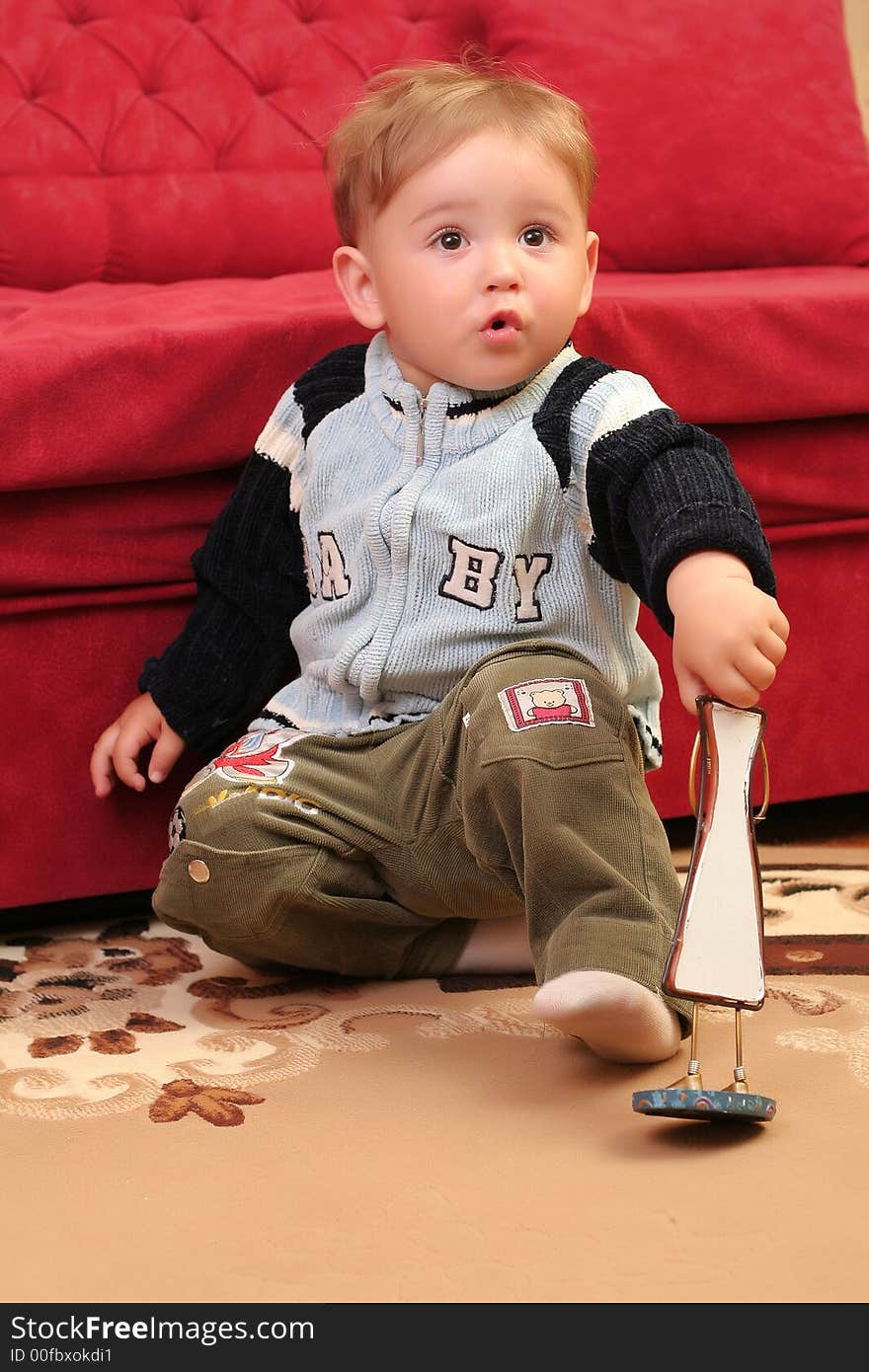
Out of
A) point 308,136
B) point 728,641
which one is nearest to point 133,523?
point 728,641

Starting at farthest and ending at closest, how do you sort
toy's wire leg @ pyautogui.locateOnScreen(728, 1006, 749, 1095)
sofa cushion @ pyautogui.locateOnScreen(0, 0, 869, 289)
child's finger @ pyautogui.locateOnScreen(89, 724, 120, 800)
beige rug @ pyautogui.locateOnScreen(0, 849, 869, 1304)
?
sofa cushion @ pyautogui.locateOnScreen(0, 0, 869, 289)
child's finger @ pyautogui.locateOnScreen(89, 724, 120, 800)
toy's wire leg @ pyautogui.locateOnScreen(728, 1006, 749, 1095)
beige rug @ pyautogui.locateOnScreen(0, 849, 869, 1304)

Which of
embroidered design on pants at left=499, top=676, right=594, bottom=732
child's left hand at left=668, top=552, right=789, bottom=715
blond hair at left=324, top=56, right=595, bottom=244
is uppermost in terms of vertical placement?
blond hair at left=324, top=56, right=595, bottom=244

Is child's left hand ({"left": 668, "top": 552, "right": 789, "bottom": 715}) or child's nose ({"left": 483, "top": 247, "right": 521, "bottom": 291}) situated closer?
child's left hand ({"left": 668, "top": 552, "right": 789, "bottom": 715})

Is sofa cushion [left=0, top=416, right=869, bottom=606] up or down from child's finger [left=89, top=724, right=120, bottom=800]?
up

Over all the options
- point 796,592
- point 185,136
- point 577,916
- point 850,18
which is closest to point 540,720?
point 577,916

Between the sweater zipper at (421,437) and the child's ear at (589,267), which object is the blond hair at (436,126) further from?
the sweater zipper at (421,437)

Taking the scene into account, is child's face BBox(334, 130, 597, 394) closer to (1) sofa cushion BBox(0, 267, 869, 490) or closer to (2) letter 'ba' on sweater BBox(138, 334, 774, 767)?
(2) letter 'ba' on sweater BBox(138, 334, 774, 767)

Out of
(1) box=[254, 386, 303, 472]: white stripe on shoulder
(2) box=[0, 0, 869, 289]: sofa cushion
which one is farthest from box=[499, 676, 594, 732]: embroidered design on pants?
(2) box=[0, 0, 869, 289]: sofa cushion

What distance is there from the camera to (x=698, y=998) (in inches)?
28.4

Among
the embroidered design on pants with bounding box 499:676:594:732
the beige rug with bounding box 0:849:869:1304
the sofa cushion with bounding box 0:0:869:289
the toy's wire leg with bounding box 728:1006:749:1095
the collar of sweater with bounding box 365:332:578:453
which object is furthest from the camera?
the sofa cushion with bounding box 0:0:869:289

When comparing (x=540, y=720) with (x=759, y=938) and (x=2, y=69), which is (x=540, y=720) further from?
(x=2, y=69)

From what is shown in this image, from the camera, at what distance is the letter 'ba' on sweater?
0.95m

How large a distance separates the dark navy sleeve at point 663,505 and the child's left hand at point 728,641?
4cm

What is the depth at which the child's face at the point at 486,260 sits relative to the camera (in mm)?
979
